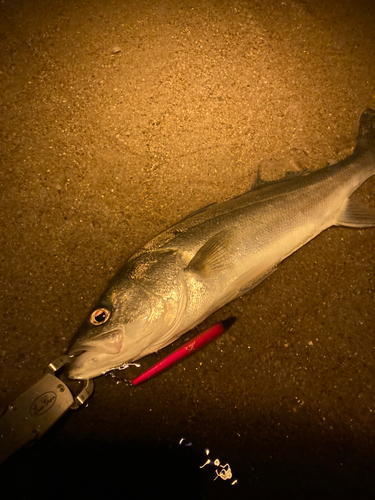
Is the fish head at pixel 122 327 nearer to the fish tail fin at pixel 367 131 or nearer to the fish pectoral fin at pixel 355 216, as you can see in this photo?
the fish pectoral fin at pixel 355 216

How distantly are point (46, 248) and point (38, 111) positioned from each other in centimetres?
108

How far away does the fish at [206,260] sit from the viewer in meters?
1.64

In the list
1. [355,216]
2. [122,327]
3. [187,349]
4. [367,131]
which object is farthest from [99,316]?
[367,131]

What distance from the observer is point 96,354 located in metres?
1.60

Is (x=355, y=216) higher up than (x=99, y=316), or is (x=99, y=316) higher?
(x=99, y=316)

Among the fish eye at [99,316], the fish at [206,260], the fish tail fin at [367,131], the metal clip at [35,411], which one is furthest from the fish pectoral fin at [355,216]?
the metal clip at [35,411]

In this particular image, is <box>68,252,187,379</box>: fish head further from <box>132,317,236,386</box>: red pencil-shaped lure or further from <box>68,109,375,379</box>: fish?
<box>132,317,236,386</box>: red pencil-shaped lure

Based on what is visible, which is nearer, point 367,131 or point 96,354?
point 96,354

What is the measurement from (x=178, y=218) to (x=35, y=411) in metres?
1.58

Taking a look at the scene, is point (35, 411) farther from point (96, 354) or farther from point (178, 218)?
point (178, 218)

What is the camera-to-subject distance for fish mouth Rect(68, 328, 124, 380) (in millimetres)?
1599

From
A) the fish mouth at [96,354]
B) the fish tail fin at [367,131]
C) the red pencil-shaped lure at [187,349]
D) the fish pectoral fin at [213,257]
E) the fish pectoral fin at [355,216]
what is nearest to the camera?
the fish mouth at [96,354]

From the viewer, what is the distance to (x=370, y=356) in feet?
7.38

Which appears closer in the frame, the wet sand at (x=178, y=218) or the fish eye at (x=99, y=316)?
the fish eye at (x=99, y=316)
